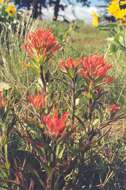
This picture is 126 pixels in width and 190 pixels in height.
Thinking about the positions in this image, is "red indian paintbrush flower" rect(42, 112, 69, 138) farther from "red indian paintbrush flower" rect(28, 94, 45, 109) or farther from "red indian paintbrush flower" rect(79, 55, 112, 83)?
"red indian paintbrush flower" rect(79, 55, 112, 83)

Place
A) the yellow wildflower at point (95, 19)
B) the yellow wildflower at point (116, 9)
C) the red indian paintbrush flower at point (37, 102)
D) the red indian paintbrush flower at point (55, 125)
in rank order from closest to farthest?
the red indian paintbrush flower at point (55, 125) → the red indian paintbrush flower at point (37, 102) → the yellow wildflower at point (116, 9) → the yellow wildflower at point (95, 19)

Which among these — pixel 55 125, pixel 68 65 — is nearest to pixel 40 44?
pixel 68 65

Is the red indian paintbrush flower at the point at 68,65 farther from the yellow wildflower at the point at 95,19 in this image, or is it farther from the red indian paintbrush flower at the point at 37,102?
the yellow wildflower at the point at 95,19

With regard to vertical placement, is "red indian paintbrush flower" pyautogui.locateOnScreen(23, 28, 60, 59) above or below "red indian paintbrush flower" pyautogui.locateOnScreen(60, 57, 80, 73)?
above

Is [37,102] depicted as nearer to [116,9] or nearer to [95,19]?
[116,9]

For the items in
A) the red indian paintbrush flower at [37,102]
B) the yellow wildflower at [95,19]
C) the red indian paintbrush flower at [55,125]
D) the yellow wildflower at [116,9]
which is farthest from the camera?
the yellow wildflower at [95,19]

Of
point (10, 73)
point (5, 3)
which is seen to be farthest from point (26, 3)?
point (10, 73)

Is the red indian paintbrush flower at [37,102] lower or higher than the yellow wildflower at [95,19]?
higher

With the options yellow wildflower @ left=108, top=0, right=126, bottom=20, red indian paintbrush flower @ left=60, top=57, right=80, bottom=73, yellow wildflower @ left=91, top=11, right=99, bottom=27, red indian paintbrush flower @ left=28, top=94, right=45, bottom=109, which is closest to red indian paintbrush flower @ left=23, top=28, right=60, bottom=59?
red indian paintbrush flower @ left=60, top=57, right=80, bottom=73

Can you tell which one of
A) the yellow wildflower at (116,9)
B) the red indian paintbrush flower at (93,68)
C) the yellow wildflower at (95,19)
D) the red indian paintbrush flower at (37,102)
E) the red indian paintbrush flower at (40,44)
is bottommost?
the yellow wildflower at (95,19)

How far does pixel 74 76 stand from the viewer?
2537 millimetres

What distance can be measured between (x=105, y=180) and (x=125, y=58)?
363cm

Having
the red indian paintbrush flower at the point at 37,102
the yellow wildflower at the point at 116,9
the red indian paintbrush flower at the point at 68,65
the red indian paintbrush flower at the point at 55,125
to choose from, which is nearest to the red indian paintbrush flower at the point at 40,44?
the red indian paintbrush flower at the point at 68,65

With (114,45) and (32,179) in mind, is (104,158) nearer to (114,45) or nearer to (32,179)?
(32,179)
